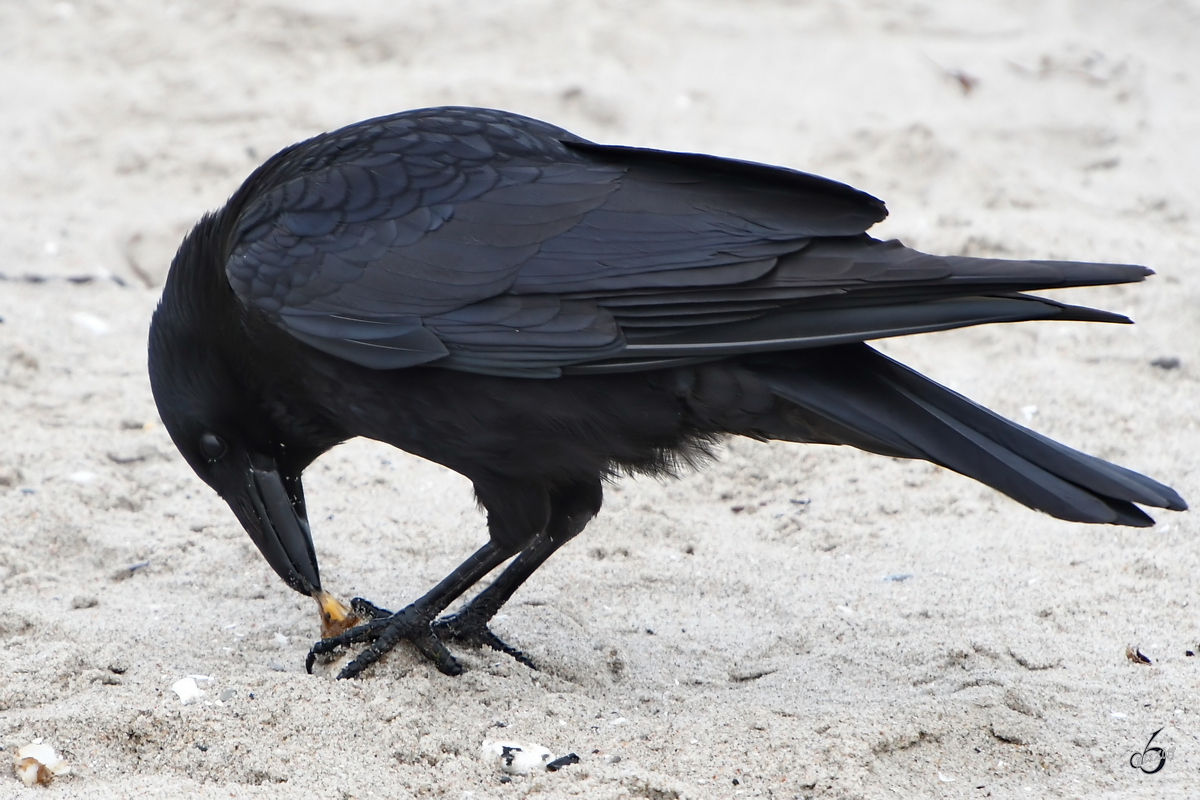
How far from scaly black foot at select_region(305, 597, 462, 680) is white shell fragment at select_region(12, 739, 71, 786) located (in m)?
0.82

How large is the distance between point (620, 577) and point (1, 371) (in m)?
2.69

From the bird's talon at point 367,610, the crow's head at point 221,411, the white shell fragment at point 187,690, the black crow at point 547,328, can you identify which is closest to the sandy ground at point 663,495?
the white shell fragment at point 187,690

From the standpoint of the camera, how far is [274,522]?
3715mm

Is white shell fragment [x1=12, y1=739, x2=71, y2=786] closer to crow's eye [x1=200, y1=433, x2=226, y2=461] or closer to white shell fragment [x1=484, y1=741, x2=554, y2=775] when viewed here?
white shell fragment [x1=484, y1=741, x2=554, y2=775]

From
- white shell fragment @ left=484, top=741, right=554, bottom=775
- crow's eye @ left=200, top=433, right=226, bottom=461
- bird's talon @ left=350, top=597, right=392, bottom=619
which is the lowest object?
bird's talon @ left=350, top=597, right=392, bottom=619

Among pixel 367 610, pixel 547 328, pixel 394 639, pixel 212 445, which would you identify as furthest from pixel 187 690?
pixel 547 328

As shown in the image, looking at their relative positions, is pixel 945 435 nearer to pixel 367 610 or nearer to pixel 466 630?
pixel 466 630

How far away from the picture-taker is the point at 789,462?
4723 millimetres

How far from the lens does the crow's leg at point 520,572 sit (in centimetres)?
365

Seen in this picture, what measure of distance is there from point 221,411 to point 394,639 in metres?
0.83

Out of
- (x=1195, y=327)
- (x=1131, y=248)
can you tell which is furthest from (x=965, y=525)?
(x=1131, y=248)

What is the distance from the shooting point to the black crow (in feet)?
10.2

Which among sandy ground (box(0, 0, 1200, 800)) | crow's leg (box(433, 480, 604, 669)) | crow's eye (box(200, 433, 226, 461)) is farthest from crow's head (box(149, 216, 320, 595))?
crow's leg (box(433, 480, 604, 669))

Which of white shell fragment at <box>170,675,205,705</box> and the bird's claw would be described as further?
the bird's claw
